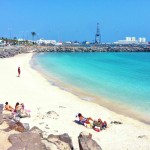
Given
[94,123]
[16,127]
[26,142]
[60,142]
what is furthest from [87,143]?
[94,123]

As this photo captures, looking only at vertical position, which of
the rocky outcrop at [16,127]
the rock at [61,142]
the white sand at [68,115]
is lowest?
the white sand at [68,115]

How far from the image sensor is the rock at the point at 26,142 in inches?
357

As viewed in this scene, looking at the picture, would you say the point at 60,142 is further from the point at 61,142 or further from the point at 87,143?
the point at 87,143

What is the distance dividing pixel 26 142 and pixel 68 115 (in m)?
7.03

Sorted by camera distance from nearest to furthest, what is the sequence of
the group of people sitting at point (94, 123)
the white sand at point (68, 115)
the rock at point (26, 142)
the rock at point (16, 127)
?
1. the rock at point (26, 142)
2. the rock at point (16, 127)
3. the white sand at point (68, 115)
4. the group of people sitting at point (94, 123)

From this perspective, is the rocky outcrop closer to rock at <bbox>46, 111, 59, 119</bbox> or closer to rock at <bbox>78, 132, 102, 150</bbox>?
rock at <bbox>78, 132, 102, 150</bbox>

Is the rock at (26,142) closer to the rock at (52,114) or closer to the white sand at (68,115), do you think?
the white sand at (68,115)

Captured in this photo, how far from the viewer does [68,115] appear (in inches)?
640

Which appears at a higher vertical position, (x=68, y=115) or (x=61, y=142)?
(x=61, y=142)

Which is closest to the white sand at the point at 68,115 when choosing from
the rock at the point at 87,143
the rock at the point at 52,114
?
the rock at the point at 52,114

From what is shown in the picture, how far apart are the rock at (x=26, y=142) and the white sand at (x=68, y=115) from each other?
0.83 metres

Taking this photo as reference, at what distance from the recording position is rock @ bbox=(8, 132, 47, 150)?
9078 millimetres

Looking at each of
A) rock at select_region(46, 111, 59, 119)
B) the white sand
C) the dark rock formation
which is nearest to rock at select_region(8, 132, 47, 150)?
the dark rock formation

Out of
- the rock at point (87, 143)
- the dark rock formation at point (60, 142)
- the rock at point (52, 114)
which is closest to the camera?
the rock at point (87, 143)
